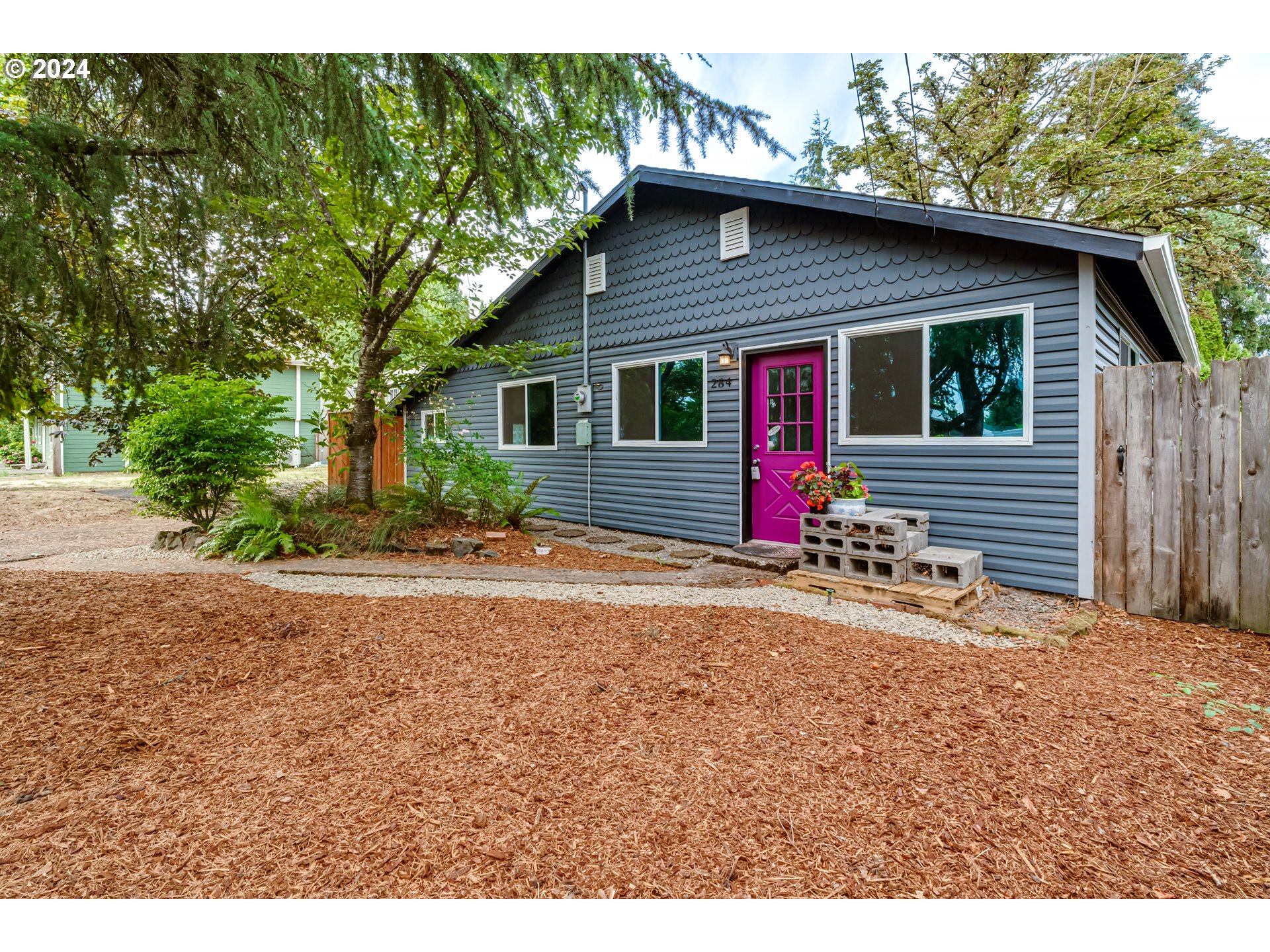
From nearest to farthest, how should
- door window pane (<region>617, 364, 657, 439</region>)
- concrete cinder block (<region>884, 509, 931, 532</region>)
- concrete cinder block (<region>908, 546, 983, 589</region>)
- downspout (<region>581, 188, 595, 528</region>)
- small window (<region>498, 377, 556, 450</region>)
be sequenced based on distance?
concrete cinder block (<region>908, 546, 983, 589</region>)
concrete cinder block (<region>884, 509, 931, 532</region>)
door window pane (<region>617, 364, 657, 439</region>)
downspout (<region>581, 188, 595, 528</region>)
small window (<region>498, 377, 556, 450</region>)

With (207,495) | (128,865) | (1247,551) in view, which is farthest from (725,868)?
(207,495)

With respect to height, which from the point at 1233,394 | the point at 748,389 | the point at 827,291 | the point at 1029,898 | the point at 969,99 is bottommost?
the point at 1029,898

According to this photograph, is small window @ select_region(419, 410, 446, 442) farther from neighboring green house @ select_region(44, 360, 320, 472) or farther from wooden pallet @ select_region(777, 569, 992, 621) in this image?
neighboring green house @ select_region(44, 360, 320, 472)

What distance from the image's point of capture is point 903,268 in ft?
16.2

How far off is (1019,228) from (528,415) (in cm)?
660

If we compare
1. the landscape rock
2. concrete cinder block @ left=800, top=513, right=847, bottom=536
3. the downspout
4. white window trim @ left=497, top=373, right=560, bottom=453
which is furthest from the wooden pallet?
white window trim @ left=497, top=373, right=560, bottom=453

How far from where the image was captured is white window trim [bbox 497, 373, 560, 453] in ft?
26.9

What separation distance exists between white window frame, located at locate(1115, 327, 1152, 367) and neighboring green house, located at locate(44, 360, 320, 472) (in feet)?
55.9

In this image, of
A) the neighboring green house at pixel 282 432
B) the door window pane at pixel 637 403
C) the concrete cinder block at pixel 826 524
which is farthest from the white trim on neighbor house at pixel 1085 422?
Result: the neighboring green house at pixel 282 432

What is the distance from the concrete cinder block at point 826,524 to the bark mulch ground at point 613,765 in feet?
4.00

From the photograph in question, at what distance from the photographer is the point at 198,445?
18.0 ft

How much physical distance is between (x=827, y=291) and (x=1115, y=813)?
473 cm
